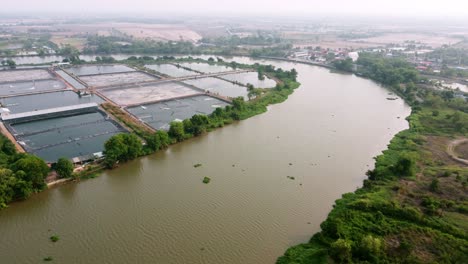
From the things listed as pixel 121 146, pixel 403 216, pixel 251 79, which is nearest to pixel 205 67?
pixel 251 79

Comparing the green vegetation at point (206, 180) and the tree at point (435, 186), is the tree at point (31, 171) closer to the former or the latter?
the green vegetation at point (206, 180)

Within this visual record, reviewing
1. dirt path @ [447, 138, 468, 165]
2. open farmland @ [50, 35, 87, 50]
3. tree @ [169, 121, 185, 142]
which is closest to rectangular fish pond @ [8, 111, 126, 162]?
tree @ [169, 121, 185, 142]

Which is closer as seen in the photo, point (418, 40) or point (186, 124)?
point (186, 124)

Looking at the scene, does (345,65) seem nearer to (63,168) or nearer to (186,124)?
(186,124)

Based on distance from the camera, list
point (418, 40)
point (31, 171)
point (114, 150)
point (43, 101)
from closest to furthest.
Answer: point (31, 171)
point (114, 150)
point (43, 101)
point (418, 40)

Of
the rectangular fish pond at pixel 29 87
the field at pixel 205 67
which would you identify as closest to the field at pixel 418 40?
the field at pixel 205 67

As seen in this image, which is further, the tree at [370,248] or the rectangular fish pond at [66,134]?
the rectangular fish pond at [66,134]

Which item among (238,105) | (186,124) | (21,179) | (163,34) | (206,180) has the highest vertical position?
(163,34)
